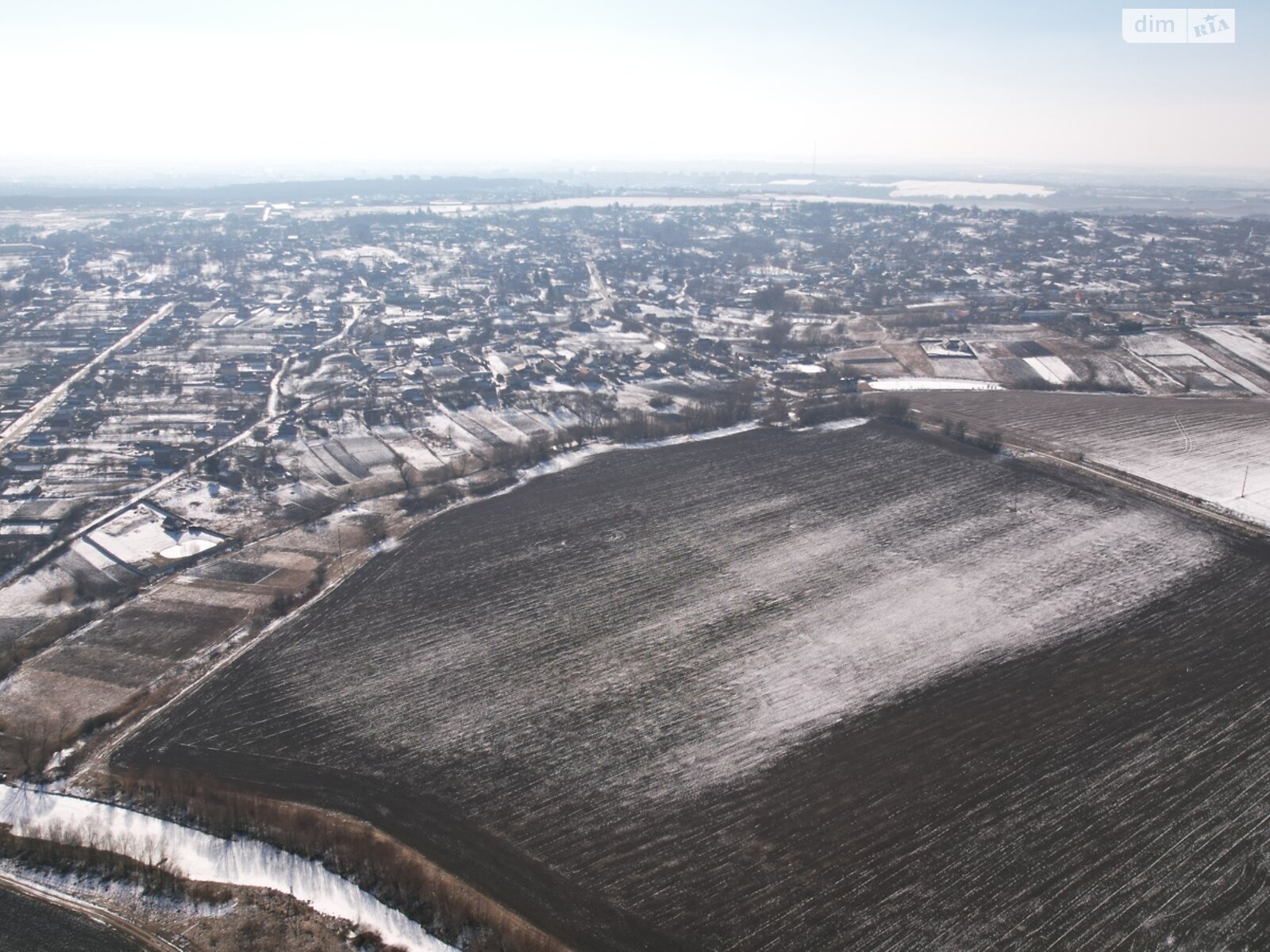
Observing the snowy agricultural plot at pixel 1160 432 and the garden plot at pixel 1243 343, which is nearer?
the snowy agricultural plot at pixel 1160 432

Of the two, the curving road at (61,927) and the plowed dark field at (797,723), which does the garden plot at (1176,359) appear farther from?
the curving road at (61,927)

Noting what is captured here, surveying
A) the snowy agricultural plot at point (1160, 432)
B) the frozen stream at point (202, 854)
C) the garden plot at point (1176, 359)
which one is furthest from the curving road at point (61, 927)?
the garden plot at point (1176, 359)

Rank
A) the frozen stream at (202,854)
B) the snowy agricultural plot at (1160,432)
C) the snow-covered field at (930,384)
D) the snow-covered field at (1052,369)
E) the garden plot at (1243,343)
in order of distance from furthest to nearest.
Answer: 1. the garden plot at (1243,343)
2. the snow-covered field at (1052,369)
3. the snow-covered field at (930,384)
4. the snowy agricultural plot at (1160,432)
5. the frozen stream at (202,854)

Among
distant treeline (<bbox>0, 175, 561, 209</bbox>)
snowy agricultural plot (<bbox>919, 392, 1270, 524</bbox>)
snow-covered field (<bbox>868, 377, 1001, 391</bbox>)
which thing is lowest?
snowy agricultural plot (<bbox>919, 392, 1270, 524</bbox>)

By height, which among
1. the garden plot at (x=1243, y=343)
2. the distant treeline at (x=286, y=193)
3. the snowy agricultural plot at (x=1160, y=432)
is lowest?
the snowy agricultural plot at (x=1160, y=432)

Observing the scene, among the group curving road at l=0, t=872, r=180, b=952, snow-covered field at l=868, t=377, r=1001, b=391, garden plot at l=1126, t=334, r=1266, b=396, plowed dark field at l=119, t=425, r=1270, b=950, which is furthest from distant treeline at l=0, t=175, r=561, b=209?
curving road at l=0, t=872, r=180, b=952

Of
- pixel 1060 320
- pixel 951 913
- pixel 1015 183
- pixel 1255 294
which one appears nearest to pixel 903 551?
pixel 951 913

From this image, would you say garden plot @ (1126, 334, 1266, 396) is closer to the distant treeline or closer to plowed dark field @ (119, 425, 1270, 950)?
plowed dark field @ (119, 425, 1270, 950)
